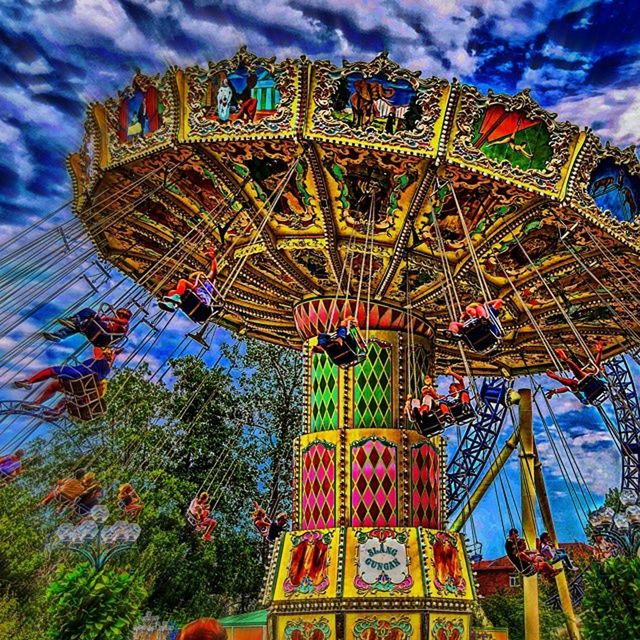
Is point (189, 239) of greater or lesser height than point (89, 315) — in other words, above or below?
above

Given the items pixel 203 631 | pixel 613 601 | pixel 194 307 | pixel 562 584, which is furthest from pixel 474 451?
pixel 203 631

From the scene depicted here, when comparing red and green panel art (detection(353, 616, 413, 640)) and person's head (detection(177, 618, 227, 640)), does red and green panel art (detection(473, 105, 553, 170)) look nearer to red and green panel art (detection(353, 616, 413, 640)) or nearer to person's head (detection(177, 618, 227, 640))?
red and green panel art (detection(353, 616, 413, 640))

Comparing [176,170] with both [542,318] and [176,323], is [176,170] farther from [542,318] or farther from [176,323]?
[176,323]

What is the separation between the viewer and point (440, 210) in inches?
411

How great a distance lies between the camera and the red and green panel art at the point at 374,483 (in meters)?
10.9

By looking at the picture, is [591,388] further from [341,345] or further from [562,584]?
[562,584]

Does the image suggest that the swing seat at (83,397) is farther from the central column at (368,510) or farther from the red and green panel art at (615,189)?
the red and green panel art at (615,189)

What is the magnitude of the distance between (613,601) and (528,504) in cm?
470

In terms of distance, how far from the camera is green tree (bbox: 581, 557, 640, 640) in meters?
10.5

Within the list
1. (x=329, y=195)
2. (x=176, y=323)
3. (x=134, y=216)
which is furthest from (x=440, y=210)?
(x=176, y=323)

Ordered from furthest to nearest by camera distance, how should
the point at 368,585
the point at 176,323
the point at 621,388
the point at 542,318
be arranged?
the point at 176,323 < the point at 621,388 < the point at 542,318 < the point at 368,585

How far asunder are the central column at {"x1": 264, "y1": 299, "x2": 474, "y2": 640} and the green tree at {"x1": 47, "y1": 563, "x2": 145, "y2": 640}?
10.3 feet

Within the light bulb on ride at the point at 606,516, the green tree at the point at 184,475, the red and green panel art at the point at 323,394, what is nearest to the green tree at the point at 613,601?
the light bulb on ride at the point at 606,516

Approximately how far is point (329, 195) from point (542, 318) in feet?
15.3
